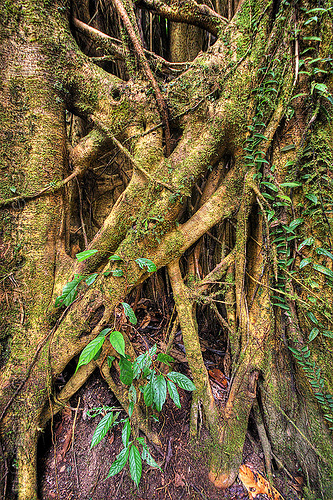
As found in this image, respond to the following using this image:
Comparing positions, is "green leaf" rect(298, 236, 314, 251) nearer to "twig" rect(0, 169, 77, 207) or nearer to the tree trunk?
the tree trunk

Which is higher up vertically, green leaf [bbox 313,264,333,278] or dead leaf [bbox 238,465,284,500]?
green leaf [bbox 313,264,333,278]

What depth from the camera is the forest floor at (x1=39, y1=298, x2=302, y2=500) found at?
1360 millimetres

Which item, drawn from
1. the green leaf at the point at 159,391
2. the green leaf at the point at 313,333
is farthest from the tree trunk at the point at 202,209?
the green leaf at the point at 159,391

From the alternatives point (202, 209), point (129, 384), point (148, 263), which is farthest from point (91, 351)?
point (202, 209)

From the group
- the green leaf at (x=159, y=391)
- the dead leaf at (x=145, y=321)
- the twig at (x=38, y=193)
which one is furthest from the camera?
the dead leaf at (x=145, y=321)

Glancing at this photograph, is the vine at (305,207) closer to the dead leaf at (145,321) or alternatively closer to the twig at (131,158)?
the twig at (131,158)

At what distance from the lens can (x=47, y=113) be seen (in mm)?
1599

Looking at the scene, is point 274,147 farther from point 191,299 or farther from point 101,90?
point 101,90

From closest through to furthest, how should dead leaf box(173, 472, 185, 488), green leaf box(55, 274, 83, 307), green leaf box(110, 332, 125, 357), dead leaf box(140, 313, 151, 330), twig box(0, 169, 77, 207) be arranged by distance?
green leaf box(110, 332, 125, 357) → green leaf box(55, 274, 83, 307) → dead leaf box(173, 472, 185, 488) → twig box(0, 169, 77, 207) → dead leaf box(140, 313, 151, 330)

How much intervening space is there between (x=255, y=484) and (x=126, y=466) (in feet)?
2.95

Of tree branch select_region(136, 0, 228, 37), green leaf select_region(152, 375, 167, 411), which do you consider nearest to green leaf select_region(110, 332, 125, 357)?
green leaf select_region(152, 375, 167, 411)

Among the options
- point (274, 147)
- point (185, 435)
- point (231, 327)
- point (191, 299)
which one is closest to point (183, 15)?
point (274, 147)

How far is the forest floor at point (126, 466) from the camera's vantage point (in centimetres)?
136

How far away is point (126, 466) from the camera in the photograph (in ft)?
4.58
